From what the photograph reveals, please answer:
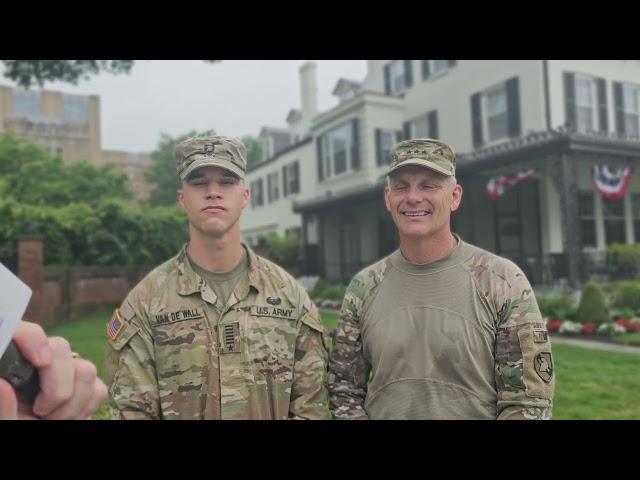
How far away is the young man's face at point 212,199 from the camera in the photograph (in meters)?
2.09

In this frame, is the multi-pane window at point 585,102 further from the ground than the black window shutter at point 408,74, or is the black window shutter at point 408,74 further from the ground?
the black window shutter at point 408,74

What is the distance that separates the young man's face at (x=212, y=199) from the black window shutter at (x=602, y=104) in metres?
13.7

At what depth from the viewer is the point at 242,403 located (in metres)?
2.13

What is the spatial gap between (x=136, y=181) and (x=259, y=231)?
91.7 ft

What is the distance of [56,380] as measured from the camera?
1150 mm

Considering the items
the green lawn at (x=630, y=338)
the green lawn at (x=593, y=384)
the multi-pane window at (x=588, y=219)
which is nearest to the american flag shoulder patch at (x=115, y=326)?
the green lawn at (x=593, y=384)

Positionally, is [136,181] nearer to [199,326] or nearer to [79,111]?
[79,111]

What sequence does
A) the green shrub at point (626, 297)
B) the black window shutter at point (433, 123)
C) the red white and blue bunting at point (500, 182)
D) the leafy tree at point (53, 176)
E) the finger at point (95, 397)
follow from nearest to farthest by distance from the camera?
the finger at point (95, 397)
the green shrub at point (626, 297)
the red white and blue bunting at point (500, 182)
the black window shutter at point (433, 123)
the leafy tree at point (53, 176)

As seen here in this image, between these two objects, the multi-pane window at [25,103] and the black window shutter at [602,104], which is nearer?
the black window shutter at [602,104]

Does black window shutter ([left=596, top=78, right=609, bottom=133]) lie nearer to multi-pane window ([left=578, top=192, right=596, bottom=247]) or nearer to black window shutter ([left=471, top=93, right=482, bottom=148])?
multi-pane window ([left=578, top=192, right=596, bottom=247])

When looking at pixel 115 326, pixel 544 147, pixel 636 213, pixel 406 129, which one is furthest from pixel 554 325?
pixel 406 129

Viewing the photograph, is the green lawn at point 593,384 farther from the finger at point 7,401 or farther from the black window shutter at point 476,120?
the black window shutter at point 476,120
